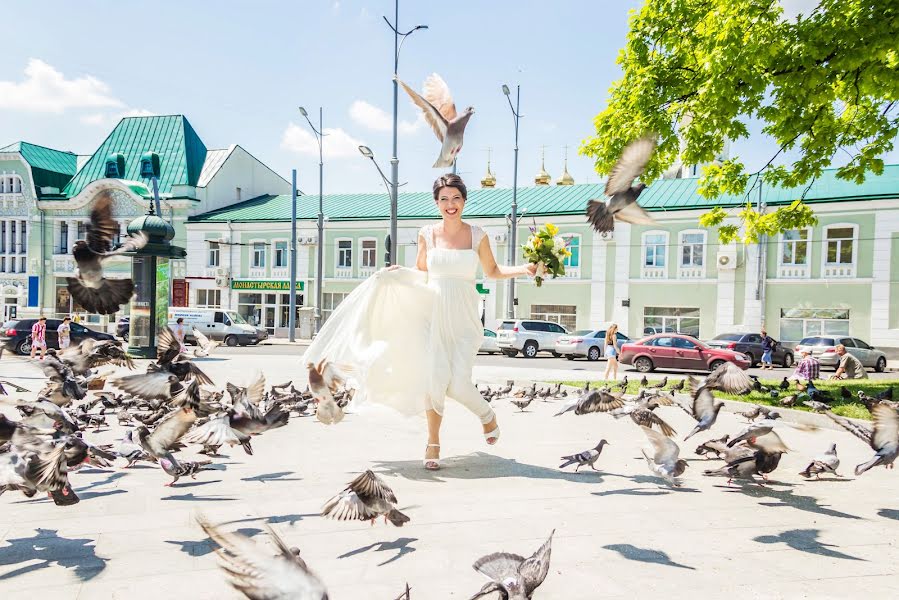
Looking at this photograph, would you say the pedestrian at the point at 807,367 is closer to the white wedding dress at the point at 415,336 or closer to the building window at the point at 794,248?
the white wedding dress at the point at 415,336

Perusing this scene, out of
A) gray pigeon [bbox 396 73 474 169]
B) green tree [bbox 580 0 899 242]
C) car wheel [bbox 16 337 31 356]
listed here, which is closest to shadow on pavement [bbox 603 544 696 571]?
gray pigeon [bbox 396 73 474 169]

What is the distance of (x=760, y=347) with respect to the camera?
90.6 ft

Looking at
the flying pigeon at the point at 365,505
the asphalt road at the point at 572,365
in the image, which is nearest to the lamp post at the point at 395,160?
the asphalt road at the point at 572,365

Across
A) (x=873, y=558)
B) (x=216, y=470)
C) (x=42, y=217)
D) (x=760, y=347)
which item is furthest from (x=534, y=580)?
(x=42, y=217)

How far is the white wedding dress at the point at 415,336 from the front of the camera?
18.0 ft

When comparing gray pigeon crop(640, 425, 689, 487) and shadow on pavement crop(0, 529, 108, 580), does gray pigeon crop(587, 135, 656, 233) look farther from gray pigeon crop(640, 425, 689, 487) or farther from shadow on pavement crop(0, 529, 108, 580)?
shadow on pavement crop(0, 529, 108, 580)

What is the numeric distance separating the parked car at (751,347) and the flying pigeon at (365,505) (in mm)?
25772

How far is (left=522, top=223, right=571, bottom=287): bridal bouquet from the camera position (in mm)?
5801

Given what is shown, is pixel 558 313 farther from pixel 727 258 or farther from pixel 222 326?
pixel 222 326

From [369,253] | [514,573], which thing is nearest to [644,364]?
[369,253]

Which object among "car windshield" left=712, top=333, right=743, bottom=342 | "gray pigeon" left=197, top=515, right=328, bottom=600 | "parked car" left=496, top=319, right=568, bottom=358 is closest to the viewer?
"gray pigeon" left=197, top=515, right=328, bottom=600

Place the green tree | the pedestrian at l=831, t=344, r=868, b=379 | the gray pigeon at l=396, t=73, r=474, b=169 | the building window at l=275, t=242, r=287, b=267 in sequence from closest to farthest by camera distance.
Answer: the gray pigeon at l=396, t=73, r=474, b=169, the green tree, the pedestrian at l=831, t=344, r=868, b=379, the building window at l=275, t=242, r=287, b=267

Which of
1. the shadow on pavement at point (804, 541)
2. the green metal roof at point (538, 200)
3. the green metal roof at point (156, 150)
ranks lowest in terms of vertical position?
the shadow on pavement at point (804, 541)

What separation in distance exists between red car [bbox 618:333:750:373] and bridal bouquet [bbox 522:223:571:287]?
19.2 m
